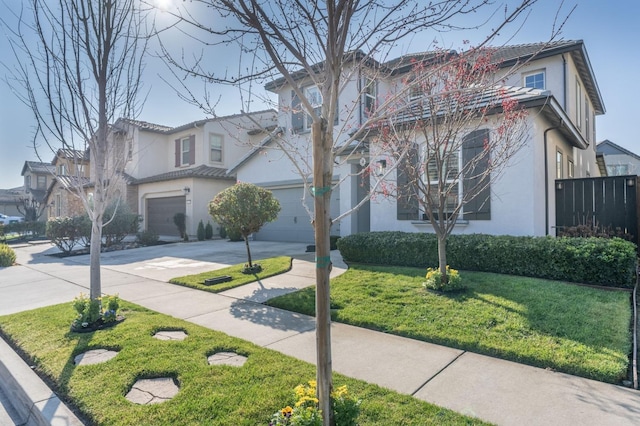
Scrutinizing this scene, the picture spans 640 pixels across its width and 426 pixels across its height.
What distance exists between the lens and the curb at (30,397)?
9.86 ft

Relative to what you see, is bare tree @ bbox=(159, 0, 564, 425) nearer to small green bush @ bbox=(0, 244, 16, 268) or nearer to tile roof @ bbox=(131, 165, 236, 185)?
small green bush @ bbox=(0, 244, 16, 268)

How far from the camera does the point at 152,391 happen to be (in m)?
3.36

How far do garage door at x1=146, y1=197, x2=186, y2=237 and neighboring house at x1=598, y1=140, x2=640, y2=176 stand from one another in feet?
120

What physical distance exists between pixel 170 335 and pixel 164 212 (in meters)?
18.0

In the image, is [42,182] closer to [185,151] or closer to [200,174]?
[185,151]

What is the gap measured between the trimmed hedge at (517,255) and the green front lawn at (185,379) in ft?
15.6

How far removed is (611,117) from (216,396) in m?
24.0

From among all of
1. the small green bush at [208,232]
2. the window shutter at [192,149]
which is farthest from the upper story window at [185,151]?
the small green bush at [208,232]

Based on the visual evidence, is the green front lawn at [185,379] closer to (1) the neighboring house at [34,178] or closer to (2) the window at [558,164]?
(2) the window at [558,164]

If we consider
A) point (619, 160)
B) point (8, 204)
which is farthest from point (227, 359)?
point (8, 204)

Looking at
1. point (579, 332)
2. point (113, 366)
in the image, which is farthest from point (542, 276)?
point (113, 366)

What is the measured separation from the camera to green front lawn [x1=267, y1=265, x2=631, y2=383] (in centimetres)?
390

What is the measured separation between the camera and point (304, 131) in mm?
14000

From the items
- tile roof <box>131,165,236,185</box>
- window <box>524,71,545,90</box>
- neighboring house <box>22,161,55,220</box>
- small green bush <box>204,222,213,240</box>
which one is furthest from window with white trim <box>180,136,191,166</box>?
neighboring house <box>22,161,55,220</box>
